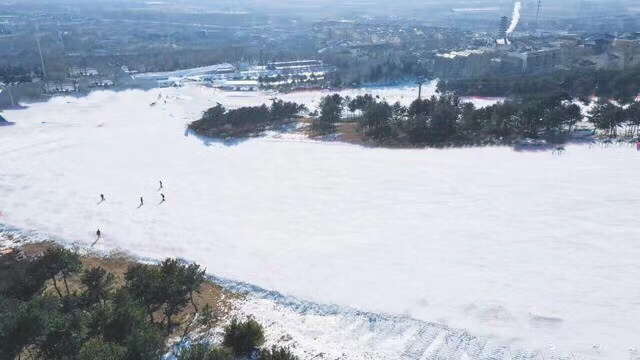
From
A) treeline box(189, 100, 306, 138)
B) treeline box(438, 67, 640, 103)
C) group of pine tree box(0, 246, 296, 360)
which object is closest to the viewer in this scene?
group of pine tree box(0, 246, 296, 360)

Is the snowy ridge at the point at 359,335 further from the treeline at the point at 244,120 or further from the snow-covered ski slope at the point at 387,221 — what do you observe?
the treeline at the point at 244,120

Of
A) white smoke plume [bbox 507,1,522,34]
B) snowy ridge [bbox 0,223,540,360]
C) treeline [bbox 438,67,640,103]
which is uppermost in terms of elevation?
white smoke plume [bbox 507,1,522,34]

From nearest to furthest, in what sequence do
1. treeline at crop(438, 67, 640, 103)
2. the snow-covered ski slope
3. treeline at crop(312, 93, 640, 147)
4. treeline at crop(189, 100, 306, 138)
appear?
the snow-covered ski slope
treeline at crop(312, 93, 640, 147)
treeline at crop(189, 100, 306, 138)
treeline at crop(438, 67, 640, 103)

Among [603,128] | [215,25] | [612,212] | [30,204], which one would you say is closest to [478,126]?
[603,128]

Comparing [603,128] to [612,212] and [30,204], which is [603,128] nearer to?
[612,212]

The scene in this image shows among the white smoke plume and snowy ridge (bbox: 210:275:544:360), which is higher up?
the white smoke plume

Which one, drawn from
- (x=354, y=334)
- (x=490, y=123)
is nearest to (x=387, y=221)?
(x=354, y=334)

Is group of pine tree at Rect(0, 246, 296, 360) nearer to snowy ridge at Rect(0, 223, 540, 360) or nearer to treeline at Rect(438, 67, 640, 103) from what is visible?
snowy ridge at Rect(0, 223, 540, 360)

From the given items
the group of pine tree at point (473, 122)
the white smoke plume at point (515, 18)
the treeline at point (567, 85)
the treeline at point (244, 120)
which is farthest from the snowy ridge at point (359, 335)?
the white smoke plume at point (515, 18)

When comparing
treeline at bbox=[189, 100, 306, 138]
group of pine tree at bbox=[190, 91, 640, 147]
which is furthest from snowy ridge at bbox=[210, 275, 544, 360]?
treeline at bbox=[189, 100, 306, 138]
